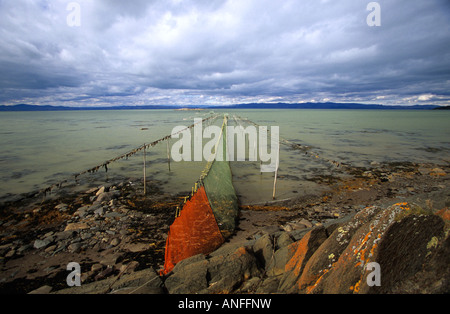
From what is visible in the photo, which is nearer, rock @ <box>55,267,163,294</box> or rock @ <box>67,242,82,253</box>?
rock @ <box>55,267,163,294</box>

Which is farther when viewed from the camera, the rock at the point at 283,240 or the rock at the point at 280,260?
the rock at the point at 283,240

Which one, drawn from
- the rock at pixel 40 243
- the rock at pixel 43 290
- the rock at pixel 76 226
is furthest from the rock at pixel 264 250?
the rock at pixel 40 243

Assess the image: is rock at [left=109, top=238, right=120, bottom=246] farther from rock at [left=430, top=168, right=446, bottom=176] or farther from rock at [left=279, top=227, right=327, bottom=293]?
rock at [left=430, top=168, right=446, bottom=176]

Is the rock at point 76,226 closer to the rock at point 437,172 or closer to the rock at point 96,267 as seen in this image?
the rock at point 96,267

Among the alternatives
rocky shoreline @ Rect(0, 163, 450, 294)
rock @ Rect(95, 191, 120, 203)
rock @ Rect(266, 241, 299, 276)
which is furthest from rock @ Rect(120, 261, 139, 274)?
rock @ Rect(95, 191, 120, 203)

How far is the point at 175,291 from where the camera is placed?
438 cm

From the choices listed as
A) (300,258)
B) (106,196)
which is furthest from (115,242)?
(300,258)

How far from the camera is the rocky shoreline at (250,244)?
11.0 feet

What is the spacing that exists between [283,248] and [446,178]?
1770cm

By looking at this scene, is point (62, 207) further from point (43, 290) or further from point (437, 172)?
point (437, 172)

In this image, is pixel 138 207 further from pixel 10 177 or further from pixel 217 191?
pixel 10 177

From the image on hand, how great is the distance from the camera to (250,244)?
6387 mm

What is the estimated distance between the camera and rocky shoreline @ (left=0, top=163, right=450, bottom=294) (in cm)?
337

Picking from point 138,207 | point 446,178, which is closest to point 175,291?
point 138,207
